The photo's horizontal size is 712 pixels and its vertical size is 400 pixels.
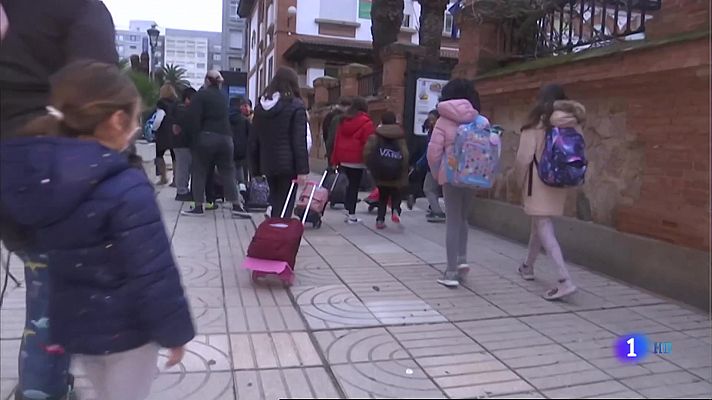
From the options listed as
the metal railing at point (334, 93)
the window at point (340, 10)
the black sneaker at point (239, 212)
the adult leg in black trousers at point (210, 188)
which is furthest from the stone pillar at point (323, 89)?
the window at point (340, 10)

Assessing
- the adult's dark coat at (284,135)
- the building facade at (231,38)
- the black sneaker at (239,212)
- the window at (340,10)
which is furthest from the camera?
the building facade at (231,38)

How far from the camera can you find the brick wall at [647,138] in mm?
5074

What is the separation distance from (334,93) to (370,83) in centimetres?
330

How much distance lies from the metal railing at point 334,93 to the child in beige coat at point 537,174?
1199cm

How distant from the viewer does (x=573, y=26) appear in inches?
288

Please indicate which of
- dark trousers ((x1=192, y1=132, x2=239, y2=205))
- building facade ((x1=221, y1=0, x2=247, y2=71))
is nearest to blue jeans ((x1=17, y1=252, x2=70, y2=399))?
dark trousers ((x1=192, y1=132, x2=239, y2=205))

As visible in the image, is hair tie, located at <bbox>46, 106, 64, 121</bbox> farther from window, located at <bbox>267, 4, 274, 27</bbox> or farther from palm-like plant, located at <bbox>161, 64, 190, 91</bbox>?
window, located at <bbox>267, 4, 274, 27</bbox>

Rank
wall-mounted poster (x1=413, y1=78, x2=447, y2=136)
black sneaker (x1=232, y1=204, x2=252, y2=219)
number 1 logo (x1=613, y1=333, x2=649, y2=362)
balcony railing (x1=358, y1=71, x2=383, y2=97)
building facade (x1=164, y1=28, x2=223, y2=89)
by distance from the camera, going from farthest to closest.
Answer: building facade (x1=164, y1=28, x2=223, y2=89) → balcony railing (x1=358, y1=71, x2=383, y2=97) → wall-mounted poster (x1=413, y1=78, x2=447, y2=136) → black sneaker (x1=232, y1=204, x2=252, y2=219) → number 1 logo (x1=613, y1=333, x2=649, y2=362)

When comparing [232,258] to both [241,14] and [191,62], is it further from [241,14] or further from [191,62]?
[191,62]

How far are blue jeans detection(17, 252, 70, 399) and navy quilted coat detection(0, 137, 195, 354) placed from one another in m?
0.42

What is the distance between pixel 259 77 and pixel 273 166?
105 ft

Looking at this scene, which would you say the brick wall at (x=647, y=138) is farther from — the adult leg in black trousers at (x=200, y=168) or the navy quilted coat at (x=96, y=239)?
the navy quilted coat at (x=96, y=239)

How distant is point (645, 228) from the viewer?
18.5ft

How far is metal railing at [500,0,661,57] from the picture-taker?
6.48 metres
